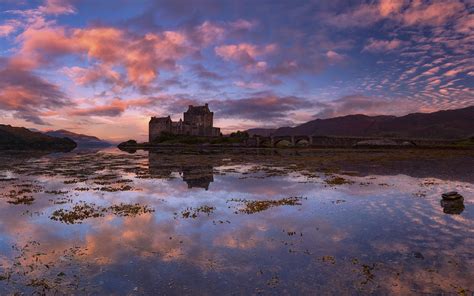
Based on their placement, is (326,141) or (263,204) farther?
(326,141)

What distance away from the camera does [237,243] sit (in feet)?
53.0

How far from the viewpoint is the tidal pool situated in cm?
1166

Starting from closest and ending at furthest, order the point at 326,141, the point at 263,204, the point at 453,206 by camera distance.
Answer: the point at 453,206
the point at 263,204
the point at 326,141

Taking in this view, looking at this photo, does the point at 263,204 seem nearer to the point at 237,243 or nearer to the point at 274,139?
the point at 237,243

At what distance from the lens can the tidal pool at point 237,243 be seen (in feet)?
38.2

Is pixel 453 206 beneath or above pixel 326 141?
beneath

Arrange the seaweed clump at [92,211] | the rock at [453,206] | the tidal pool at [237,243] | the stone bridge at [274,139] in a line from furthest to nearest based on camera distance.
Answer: the stone bridge at [274,139]
the rock at [453,206]
the seaweed clump at [92,211]
the tidal pool at [237,243]

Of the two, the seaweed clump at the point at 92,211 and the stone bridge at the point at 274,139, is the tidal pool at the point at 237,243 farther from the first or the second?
the stone bridge at the point at 274,139

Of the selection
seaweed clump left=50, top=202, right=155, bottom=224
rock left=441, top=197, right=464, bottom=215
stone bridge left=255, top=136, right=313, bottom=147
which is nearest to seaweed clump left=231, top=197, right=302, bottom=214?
seaweed clump left=50, top=202, right=155, bottom=224

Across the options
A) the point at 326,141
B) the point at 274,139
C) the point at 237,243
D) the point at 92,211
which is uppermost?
the point at 274,139

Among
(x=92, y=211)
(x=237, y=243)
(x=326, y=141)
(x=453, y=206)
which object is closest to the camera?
(x=237, y=243)

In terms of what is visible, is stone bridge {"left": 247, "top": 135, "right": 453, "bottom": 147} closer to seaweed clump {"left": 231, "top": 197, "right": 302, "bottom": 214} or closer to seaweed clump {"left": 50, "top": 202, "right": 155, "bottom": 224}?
seaweed clump {"left": 231, "top": 197, "right": 302, "bottom": 214}

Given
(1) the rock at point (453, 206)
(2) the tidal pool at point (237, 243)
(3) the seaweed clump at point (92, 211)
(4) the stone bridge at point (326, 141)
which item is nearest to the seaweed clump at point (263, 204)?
(2) the tidal pool at point (237, 243)

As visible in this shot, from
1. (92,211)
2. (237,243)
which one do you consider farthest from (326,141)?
(237,243)
